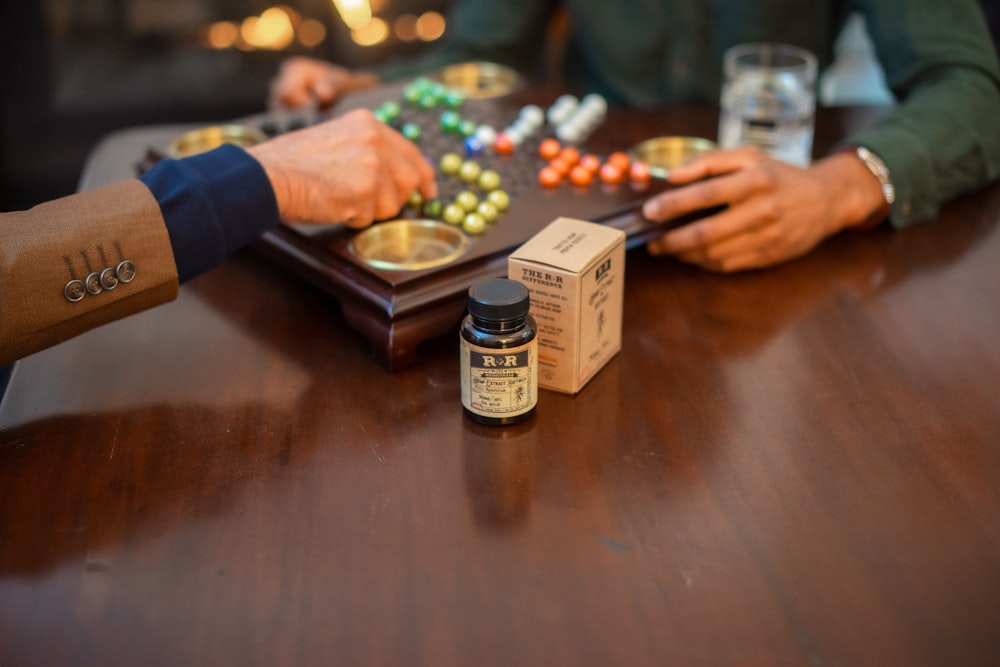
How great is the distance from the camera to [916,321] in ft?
3.52

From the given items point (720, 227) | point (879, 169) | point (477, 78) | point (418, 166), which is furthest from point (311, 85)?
point (879, 169)

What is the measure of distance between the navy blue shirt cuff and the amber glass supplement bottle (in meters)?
0.30

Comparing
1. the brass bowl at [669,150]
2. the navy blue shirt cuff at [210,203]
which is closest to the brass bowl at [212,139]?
the navy blue shirt cuff at [210,203]

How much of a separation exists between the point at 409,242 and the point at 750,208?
0.42 m

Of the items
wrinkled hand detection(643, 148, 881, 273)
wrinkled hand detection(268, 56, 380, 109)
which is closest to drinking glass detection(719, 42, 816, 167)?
wrinkled hand detection(643, 148, 881, 273)

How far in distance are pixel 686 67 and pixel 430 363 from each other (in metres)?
1.02

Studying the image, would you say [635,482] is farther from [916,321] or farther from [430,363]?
[916,321]

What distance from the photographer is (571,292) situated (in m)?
0.90

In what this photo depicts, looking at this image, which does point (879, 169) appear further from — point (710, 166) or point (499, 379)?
point (499, 379)

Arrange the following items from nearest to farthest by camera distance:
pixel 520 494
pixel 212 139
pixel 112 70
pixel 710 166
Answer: pixel 520 494
pixel 710 166
pixel 212 139
pixel 112 70

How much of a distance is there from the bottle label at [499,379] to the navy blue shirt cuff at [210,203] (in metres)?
0.31

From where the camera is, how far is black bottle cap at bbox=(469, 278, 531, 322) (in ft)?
2.76

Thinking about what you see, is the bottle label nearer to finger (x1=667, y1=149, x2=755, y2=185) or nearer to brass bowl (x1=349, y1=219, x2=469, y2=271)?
brass bowl (x1=349, y1=219, x2=469, y2=271)

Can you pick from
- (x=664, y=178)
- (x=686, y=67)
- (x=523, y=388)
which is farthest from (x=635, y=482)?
(x=686, y=67)
